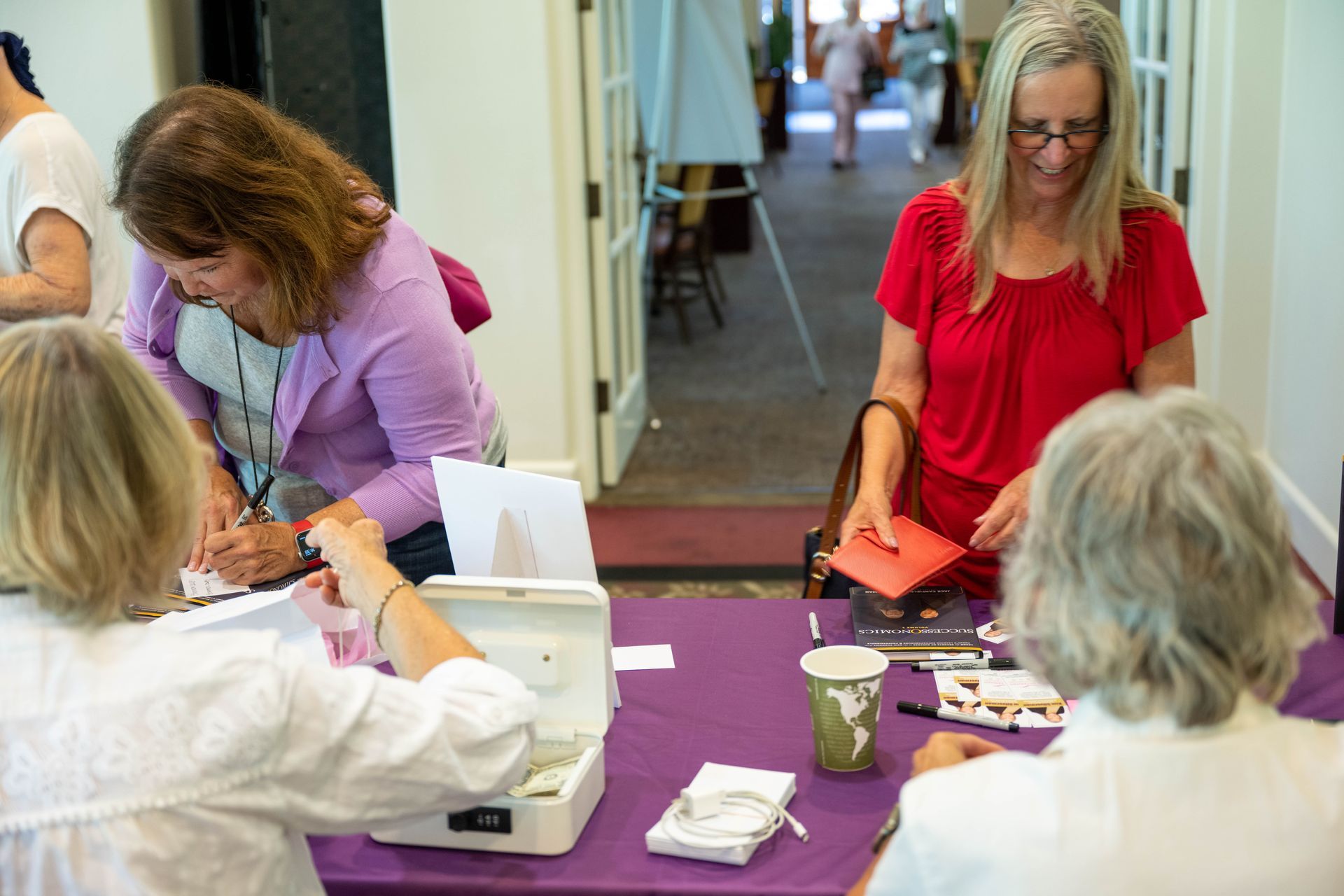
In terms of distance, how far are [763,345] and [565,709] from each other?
220 inches

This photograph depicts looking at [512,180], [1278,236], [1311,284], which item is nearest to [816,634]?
[1311,284]

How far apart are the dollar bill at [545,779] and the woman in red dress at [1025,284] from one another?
2.34 ft

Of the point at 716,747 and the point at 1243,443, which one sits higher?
the point at 1243,443

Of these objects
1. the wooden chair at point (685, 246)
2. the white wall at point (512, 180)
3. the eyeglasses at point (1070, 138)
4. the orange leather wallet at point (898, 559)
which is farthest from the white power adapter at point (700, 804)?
the wooden chair at point (685, 246)

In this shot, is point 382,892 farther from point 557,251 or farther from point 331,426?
point 557,251

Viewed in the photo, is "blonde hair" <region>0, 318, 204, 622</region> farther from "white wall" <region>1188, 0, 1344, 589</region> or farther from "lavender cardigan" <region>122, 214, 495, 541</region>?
"white wall" <region>1188, 0, 1344, 589</region>

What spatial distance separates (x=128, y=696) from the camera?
3.59 ft

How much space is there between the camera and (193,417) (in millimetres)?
2270

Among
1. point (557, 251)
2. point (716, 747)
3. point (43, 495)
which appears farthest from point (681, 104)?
point (43, 495)

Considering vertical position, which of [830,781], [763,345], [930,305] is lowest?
[763,345]

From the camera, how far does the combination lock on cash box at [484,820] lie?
1401mm

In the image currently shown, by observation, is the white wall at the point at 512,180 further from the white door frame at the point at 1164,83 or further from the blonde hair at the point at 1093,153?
the blonde hair at the point at 1093,153

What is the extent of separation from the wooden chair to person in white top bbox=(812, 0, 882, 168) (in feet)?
19.3

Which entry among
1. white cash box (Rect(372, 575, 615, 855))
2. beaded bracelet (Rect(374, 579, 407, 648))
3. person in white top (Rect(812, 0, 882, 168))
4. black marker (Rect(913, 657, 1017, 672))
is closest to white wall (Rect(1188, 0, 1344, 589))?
black marker (Rect(913, 657, 1017, 672))
